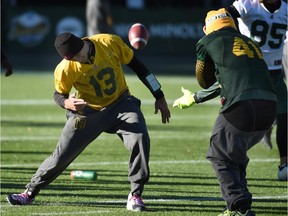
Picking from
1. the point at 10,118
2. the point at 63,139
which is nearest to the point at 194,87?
the point at 10,118

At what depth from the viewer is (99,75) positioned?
9320 millimetres

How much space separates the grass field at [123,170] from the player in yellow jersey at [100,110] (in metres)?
0.34

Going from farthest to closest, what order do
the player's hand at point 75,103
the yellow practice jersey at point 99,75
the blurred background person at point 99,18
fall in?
the blurred background person at point 99,18, the yellow practice jersey at point 99,75, the player's hand at point 75,103

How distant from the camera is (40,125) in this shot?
643 inches

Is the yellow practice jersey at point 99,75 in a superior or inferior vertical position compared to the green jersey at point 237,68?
inferior

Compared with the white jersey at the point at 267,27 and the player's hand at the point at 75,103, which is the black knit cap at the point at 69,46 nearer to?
the player's hand at the point at 75,103

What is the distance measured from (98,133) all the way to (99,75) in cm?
60

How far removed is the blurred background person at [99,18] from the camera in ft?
81.7

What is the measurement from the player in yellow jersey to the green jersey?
4.51ft

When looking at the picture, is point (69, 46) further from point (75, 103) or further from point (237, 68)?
point (237, 68)

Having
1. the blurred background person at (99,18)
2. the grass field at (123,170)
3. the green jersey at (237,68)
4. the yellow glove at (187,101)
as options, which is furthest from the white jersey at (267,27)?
the blurred background person at (99,18)

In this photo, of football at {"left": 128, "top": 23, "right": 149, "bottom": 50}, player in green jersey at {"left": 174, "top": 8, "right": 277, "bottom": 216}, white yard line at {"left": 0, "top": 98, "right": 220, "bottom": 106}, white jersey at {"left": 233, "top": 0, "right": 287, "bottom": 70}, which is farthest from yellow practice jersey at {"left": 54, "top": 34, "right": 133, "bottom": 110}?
white yard line at {"left": 0, "top": 98, "right": 220, "bottom": 106}

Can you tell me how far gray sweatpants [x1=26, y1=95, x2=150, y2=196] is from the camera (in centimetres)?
932

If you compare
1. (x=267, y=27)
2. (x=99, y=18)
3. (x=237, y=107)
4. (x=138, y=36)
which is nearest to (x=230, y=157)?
(x=237, y=107)
